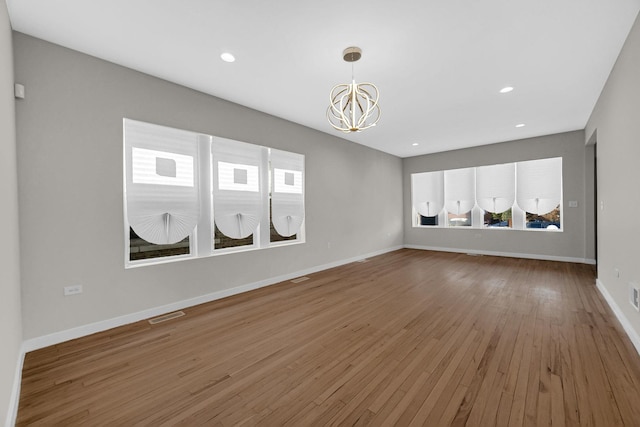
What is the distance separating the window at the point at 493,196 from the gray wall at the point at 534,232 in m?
0.17

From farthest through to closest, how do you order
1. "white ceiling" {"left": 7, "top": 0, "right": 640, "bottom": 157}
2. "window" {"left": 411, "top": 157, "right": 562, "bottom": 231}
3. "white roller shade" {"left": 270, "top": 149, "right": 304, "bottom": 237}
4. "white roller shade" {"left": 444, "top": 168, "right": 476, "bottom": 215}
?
"white roller shade" {"left": 444, "top": 168, "right": 476, "bottom": 215} → "window" {"left": 411, "top": 157, "right": 562, "bottom": 231} → "white roller shade" {"left": 270, "top": 149, "right": 304, "bottom": 237} → "white ceiling" {"left": 7, "top": 0, "right": 640, "bottom": 157}

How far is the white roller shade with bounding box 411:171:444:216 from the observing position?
7828mm

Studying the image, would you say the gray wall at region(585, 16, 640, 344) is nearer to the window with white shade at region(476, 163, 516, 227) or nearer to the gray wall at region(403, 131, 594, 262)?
the gray wall at region(403, 131, 594, 262)

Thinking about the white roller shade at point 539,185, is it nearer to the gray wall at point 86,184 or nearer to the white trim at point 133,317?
the white trim at point 133,317

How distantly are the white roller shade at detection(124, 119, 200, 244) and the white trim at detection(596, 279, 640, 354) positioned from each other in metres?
4.73

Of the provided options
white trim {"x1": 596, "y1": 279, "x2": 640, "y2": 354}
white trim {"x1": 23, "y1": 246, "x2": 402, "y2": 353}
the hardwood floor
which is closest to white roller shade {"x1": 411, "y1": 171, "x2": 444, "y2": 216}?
white trim {"x1": 596, "y1": 279, "x2": 640, "y2": 354}

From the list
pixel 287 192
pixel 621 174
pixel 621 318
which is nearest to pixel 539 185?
pixel 621 174

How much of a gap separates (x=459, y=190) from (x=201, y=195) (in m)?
6.74

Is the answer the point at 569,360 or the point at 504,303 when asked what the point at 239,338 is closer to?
the point at 569,360

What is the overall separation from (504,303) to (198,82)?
4896 millimetres

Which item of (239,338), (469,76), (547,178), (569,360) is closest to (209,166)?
(239,338)

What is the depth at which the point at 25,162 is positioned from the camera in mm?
2418

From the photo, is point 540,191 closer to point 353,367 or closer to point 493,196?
point 493,196

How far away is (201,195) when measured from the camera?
369 cm
